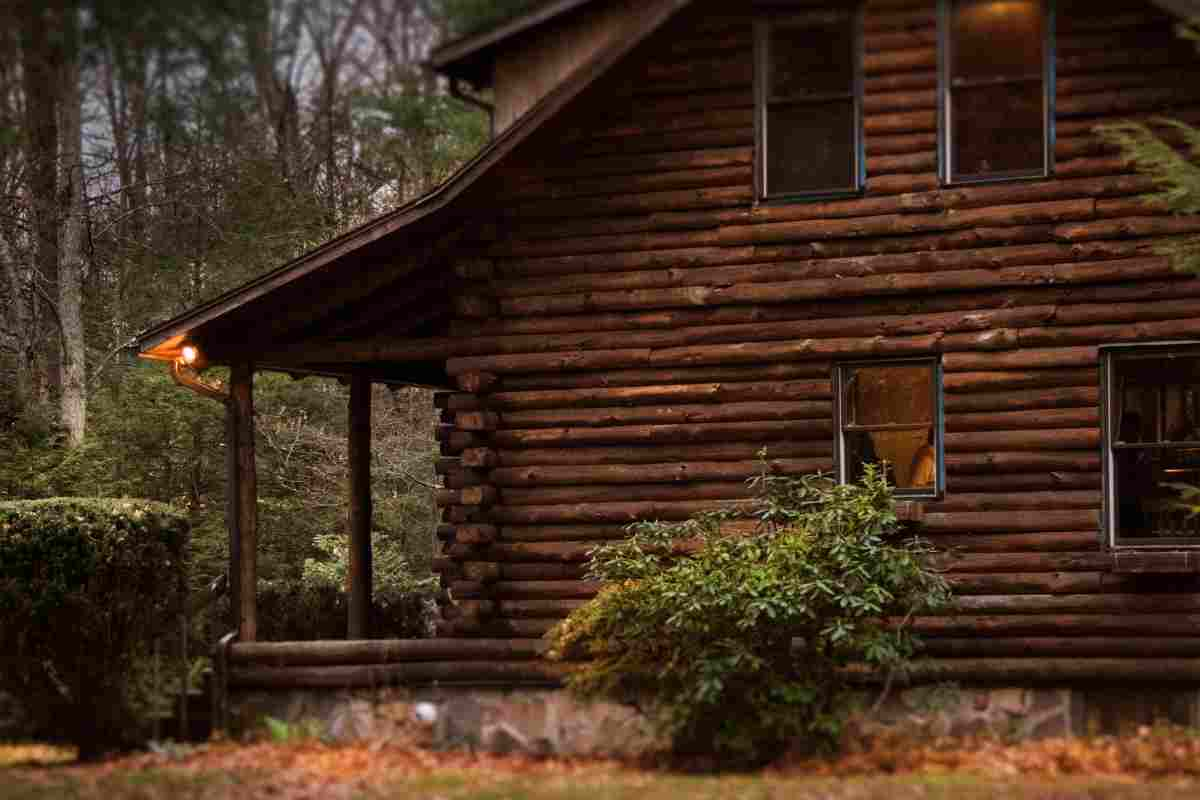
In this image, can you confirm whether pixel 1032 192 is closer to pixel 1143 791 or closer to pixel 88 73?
pixel 1143 791

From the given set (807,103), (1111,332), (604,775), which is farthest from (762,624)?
(807,103)

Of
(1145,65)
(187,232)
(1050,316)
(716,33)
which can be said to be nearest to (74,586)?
(716,33)

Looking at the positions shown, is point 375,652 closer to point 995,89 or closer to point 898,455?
point 898,455

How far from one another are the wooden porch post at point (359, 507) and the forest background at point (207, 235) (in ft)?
13.4

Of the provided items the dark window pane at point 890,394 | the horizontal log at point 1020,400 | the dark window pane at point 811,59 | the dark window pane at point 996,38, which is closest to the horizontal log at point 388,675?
the dark window pane at point 890,394

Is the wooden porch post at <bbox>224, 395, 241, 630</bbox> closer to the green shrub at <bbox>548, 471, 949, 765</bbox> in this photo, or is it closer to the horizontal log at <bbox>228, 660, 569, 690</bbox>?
the horizontal log at <bbox>228, 660, 569, 690</bbox>

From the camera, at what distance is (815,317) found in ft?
52.0

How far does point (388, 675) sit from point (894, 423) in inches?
193

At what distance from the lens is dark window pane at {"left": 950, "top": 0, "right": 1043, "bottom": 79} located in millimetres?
15555

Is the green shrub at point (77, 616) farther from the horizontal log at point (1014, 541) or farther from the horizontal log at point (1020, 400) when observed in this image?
the horizontal log at point (1020, 400)

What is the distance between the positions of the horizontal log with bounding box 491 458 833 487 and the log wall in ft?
0.08

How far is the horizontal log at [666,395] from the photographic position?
51.8 ft

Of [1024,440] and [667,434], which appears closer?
[1024,440]

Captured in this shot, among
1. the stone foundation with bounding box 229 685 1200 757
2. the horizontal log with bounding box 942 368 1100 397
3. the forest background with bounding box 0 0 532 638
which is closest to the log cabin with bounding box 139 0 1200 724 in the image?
the horizontal log with bounding box 942 368 1100 397
